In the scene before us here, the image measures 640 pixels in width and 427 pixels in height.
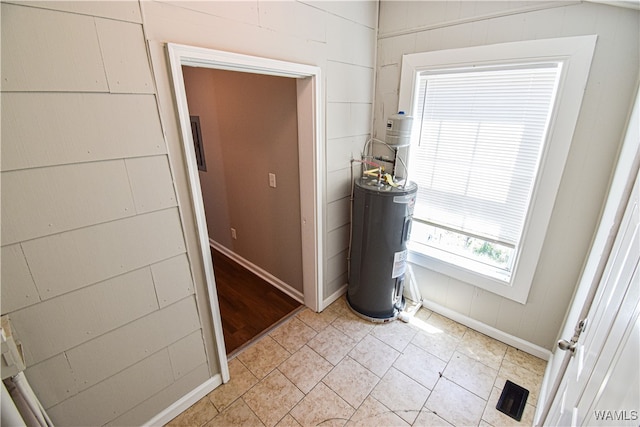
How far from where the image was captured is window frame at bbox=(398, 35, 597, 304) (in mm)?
1502

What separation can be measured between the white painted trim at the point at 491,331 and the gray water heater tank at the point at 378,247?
306mm

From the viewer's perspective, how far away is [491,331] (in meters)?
2.20

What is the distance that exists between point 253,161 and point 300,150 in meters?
0.71

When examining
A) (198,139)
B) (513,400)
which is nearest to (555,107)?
(513,400)

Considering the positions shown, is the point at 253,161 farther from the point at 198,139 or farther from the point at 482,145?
the point at 482,145

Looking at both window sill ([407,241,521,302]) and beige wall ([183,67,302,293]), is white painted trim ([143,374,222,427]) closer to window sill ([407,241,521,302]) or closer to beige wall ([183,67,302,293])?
beige wall ([183,67,302,293])

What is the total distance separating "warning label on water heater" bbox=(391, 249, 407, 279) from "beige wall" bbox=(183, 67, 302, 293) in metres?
0.81

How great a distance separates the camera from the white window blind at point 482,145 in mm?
1699

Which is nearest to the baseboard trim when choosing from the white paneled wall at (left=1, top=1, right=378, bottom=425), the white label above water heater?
the white paneled wall at (left=1, top=1, right=378, bottom=425)

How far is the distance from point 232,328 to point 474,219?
2.08 meters

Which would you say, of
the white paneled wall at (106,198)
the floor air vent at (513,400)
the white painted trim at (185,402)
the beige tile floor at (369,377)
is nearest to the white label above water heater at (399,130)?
the white paneled wall at (106,198)

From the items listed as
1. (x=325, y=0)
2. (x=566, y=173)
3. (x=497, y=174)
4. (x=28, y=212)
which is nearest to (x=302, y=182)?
(x=325, y=0)

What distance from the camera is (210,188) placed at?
3.27 m

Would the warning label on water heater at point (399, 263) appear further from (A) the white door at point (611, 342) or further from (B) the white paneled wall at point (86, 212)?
(B) the white paneled wall at point (86, 212)
